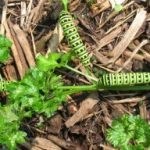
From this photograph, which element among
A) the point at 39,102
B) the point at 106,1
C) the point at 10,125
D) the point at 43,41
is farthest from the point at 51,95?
the point at 106,1

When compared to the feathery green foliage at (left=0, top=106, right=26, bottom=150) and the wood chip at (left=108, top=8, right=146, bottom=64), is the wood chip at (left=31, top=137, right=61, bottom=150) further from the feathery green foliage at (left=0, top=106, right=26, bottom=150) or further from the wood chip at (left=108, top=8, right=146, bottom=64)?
the wood chip at (left=108, top=8, right=146, bottom=64)

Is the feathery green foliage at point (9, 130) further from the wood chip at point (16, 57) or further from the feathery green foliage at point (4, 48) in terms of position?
the wood chip at point (16, 57)

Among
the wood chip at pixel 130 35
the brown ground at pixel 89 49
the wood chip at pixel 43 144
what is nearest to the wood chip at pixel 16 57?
the brown ground at pixel 89 49

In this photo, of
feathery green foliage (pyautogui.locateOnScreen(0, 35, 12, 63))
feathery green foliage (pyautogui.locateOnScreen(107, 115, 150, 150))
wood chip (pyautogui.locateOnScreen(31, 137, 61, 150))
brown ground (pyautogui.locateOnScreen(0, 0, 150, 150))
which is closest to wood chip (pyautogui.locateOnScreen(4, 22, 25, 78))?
brown ground (pyautogui.locateOnScreen(0, 0, 150, 150))

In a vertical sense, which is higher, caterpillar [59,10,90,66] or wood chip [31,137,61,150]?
caterpillar [59,10,90,66]

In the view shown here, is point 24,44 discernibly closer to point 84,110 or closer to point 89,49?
point 89,49
